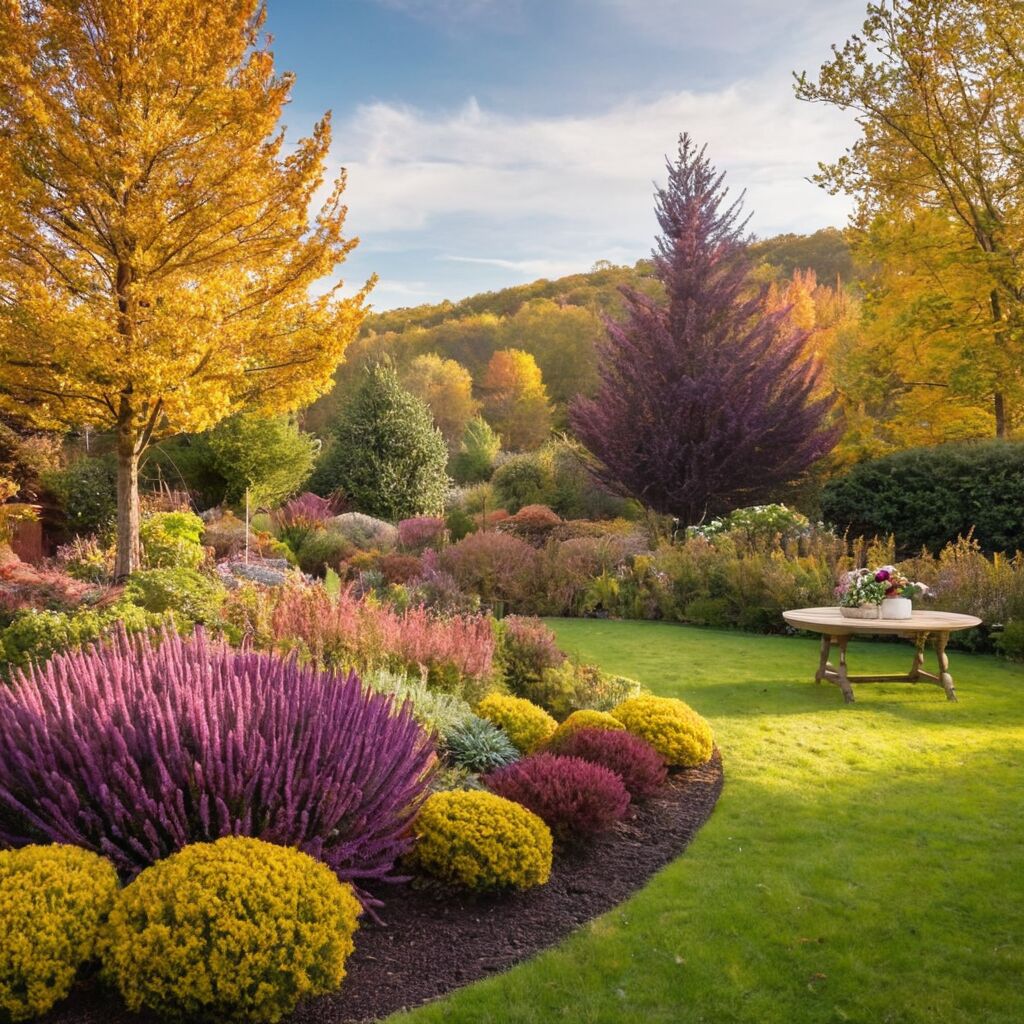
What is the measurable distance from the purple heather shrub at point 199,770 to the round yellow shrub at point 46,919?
0.14m

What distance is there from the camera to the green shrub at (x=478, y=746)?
183 inches

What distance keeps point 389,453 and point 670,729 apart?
16455 mm

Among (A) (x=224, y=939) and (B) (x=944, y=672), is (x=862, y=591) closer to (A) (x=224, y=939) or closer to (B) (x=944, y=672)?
(B) (x=944, y=672)

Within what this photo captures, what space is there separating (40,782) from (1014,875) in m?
4.01

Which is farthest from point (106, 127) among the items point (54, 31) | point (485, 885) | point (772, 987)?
point (772, 987)

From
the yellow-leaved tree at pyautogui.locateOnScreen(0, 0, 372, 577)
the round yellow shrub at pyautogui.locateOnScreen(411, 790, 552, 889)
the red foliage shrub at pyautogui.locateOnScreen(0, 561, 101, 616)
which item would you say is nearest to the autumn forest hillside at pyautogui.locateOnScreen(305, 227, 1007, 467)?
the yellow-leaved tree at pyautogui.locateOnScreen(0, 0, 372, 577)

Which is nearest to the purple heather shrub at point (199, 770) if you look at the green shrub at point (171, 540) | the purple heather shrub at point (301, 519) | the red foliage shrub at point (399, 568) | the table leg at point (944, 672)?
the table leg at point (944, 672)

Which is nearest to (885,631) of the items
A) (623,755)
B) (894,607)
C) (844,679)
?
(894,607)

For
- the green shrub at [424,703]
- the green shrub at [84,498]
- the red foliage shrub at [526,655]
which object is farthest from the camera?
the green shrub at [84,498]

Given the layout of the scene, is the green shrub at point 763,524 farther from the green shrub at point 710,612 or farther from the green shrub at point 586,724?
the green shrub at point 586,724

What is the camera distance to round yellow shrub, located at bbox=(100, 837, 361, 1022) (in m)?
2.40

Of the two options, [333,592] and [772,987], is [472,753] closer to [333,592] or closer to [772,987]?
[772,987]

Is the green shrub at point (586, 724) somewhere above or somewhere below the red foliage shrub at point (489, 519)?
below

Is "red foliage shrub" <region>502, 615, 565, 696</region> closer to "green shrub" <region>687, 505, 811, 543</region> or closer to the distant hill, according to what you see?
"green shrub" <region>687, 505, 811, 543</region>
